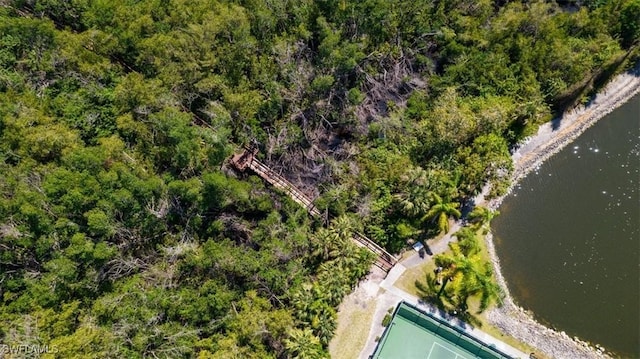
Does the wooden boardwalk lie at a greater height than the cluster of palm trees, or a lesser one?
lesser

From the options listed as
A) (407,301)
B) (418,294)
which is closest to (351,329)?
(407,301)

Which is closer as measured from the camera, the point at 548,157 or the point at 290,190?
the point at 290,190

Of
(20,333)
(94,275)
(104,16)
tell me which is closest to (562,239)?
(94,275)

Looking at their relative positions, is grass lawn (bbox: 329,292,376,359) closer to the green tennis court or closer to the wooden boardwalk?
the green tennis court

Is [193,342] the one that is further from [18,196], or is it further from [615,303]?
[615,303]

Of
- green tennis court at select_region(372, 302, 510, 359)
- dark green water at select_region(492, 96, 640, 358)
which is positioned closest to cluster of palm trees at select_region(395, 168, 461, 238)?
green tennis court at select_region(372, 302, 510, 359)

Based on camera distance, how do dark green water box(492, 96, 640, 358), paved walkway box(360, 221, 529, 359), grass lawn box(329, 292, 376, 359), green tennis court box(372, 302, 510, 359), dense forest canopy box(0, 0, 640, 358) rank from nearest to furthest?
1. dense forest canopy box(0, 0, 640, 358)
2. green tennis court box(372, 302, 510, 359)
3. grass lawn box(329, 292, 376, 359)
4. paved walkway box(360, 221, 529, 359)
5. dark green water box(492, 96, 640, 358)

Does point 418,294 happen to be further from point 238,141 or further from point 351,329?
point 238,141
